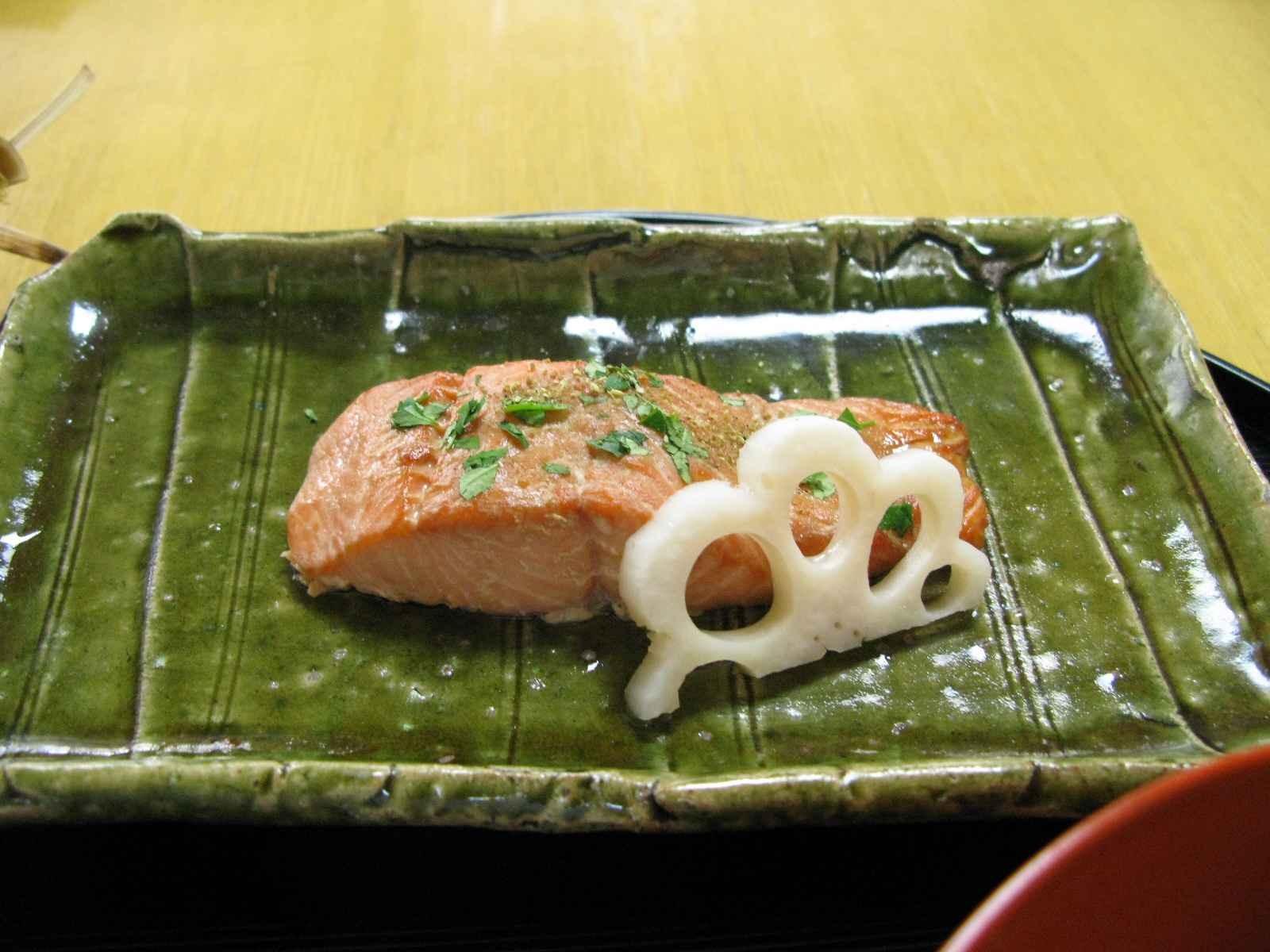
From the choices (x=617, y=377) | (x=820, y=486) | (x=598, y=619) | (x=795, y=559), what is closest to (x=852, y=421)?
(x=820, y=486)

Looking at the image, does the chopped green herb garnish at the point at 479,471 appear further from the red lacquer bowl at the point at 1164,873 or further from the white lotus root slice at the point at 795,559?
the red lacquer bowl at the point at 1164,873

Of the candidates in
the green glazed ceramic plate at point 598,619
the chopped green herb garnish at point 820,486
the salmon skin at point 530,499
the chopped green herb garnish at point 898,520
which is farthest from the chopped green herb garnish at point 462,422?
the chopped green herb garnish at point 898,520

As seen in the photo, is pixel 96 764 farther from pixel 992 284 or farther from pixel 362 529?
pixel 992 284

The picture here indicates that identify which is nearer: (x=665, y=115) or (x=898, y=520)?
(x=898, y=520)

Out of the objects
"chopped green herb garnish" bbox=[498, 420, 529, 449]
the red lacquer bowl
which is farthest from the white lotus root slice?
the red lacquer bowl

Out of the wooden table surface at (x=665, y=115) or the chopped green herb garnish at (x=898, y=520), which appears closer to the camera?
the chopped green herb garnish at (x=898, y=520)

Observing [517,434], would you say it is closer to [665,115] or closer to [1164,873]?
[1164,873]
